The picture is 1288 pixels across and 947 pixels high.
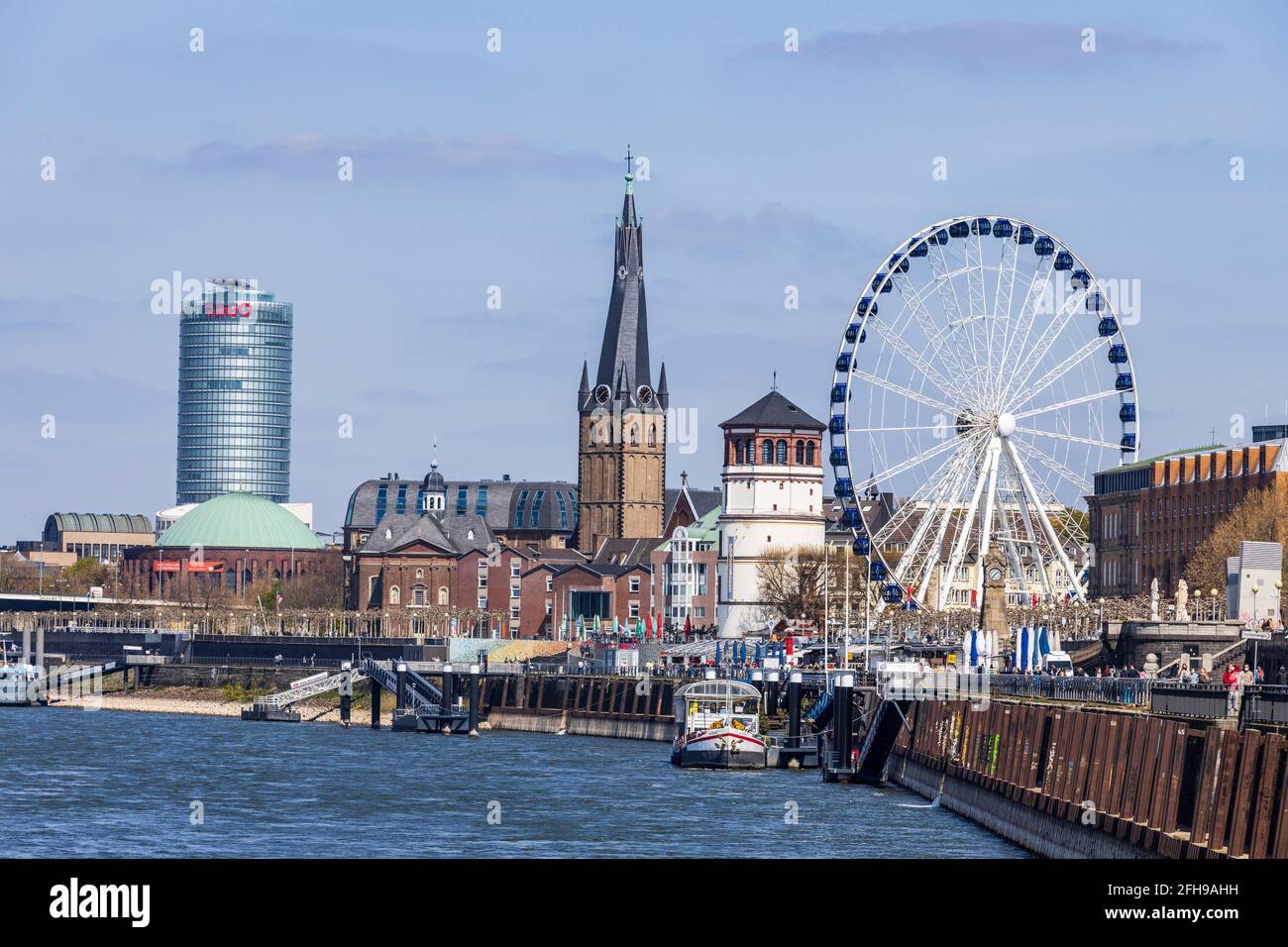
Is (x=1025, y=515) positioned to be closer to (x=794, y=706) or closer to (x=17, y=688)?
(x=794, y=706)

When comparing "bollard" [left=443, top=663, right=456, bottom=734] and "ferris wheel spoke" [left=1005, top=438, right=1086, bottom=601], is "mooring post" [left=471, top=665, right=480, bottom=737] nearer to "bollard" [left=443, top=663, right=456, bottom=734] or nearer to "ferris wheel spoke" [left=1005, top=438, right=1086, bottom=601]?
"bollard" [left=443, top=663, right=456, bottom=734]

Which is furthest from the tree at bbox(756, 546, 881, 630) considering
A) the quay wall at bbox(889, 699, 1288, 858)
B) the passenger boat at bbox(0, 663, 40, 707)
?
the quay wall at bbox(889, 699, 1288, 858)

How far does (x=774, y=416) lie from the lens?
192875mm

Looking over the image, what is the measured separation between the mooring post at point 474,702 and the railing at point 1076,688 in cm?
5981

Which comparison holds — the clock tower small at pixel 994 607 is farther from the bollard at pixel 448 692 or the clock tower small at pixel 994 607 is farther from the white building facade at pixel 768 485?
the white building facade at pixel 768 485

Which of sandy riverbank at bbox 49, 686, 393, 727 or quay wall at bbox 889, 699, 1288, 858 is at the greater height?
quay wall at bbox 889, 699, 1288, 858

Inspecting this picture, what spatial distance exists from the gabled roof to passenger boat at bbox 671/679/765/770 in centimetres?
8315

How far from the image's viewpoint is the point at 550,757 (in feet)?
367

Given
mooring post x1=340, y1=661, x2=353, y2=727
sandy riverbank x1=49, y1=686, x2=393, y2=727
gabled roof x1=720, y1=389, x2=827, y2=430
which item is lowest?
sandy riverbank x1=49, y1=686, x2=393, y2=727

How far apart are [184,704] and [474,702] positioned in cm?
4619

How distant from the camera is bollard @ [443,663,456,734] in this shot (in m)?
142

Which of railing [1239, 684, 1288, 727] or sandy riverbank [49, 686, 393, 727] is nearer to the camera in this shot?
railing [1239, 684, 1288, 727]

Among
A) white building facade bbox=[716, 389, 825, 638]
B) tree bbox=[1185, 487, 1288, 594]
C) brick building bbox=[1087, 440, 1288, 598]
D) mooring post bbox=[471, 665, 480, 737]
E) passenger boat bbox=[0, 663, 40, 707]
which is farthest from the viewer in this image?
A: white building facade bbox=[716, 389, 825, 638]
